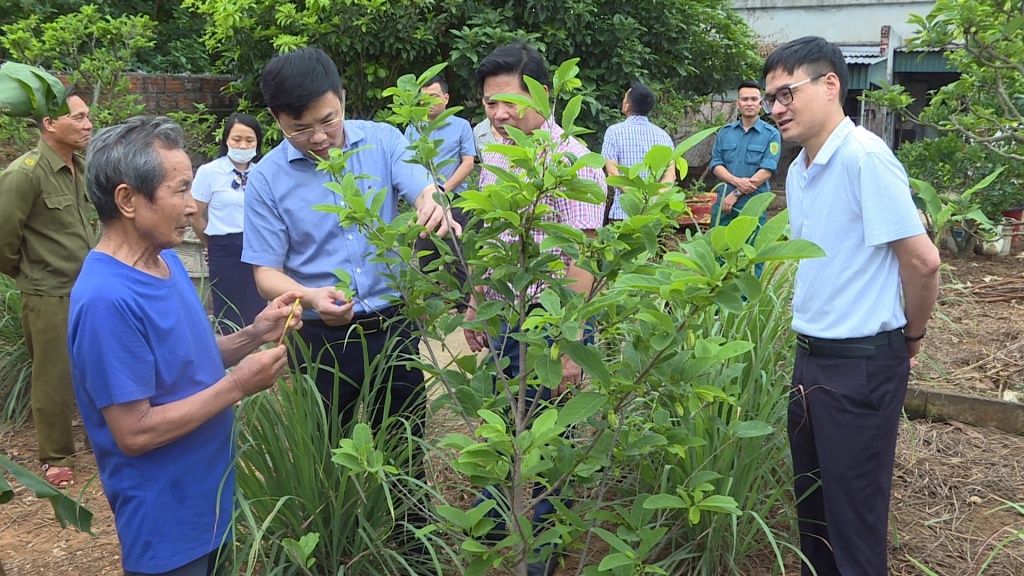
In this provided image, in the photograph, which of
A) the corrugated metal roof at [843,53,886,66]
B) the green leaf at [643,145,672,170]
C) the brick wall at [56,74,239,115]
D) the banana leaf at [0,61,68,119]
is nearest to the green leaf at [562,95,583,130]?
the green leaf at [643,145,672,170]

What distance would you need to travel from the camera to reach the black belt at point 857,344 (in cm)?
225

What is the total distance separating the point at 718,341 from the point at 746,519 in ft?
4.10

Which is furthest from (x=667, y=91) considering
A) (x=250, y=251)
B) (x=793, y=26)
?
(x=793, y=26)

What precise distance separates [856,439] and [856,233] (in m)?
0.58

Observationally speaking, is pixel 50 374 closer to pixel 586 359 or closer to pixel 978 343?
pixel 586 359

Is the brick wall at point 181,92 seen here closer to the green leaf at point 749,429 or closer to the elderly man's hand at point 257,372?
the elderly man's hand at point 257,372

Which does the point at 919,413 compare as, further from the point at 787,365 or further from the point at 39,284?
the point at 39,284

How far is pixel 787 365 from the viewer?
10.3 ft

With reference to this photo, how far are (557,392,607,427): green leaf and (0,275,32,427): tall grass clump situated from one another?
13.8 ft

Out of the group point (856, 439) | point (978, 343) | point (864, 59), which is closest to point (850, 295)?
point (856, 439)

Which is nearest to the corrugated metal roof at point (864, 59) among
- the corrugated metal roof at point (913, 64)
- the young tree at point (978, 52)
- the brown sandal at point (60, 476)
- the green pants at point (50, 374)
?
the corrugated metal roof at point (913, 64)

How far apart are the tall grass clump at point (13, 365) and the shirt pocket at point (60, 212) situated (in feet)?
3.44

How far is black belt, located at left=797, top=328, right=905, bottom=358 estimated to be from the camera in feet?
7.37

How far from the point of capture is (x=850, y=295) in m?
2.25
